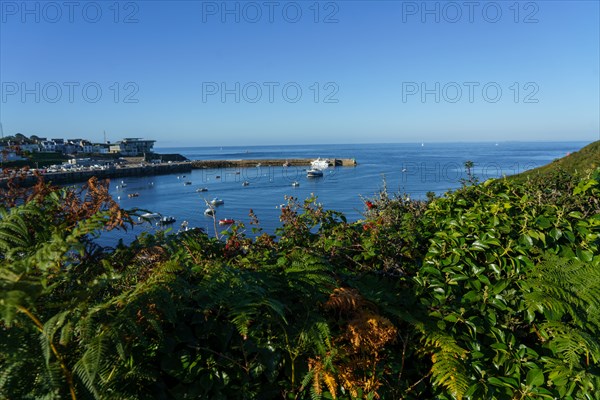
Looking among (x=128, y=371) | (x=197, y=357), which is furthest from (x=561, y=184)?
(x=128, y=371)

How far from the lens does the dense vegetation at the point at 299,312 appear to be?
132cm

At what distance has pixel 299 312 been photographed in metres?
1.80

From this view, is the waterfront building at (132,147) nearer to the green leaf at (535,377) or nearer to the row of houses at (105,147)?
the row of houses at (105,147)

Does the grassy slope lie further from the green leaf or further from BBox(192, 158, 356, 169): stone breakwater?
BBox(192, 158, 356, 169): stone breakwater

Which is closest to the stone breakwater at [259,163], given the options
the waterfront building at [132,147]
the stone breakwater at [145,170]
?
the stone breakwater at [145,170]

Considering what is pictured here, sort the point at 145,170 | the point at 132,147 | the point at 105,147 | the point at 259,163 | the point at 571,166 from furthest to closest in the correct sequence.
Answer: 1. the point at 105,147
2. the point at 132,147
3. the point at 259,163
4. the point at 145,170
5. the point at 571,166

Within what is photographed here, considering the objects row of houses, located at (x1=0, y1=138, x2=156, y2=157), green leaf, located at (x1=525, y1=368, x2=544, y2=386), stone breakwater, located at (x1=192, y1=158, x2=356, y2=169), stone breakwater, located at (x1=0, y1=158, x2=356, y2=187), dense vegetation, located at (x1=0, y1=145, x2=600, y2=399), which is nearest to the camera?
dense vegetation, located at (x1=0, y1=145, x2=600, y2=399)

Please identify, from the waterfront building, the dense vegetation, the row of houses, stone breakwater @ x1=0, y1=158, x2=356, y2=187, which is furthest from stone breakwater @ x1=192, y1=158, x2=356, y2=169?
the dense vegetation

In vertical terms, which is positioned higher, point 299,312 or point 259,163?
point 259,163

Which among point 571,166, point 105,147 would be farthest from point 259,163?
point 571,166

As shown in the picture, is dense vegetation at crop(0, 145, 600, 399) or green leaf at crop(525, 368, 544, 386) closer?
dense vegetation at crop(0, 145, 600, 399)

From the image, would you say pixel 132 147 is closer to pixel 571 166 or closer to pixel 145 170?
pixel 145 170

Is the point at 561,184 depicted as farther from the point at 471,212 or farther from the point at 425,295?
the point at 425,295

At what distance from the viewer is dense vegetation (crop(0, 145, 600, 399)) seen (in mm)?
1315
